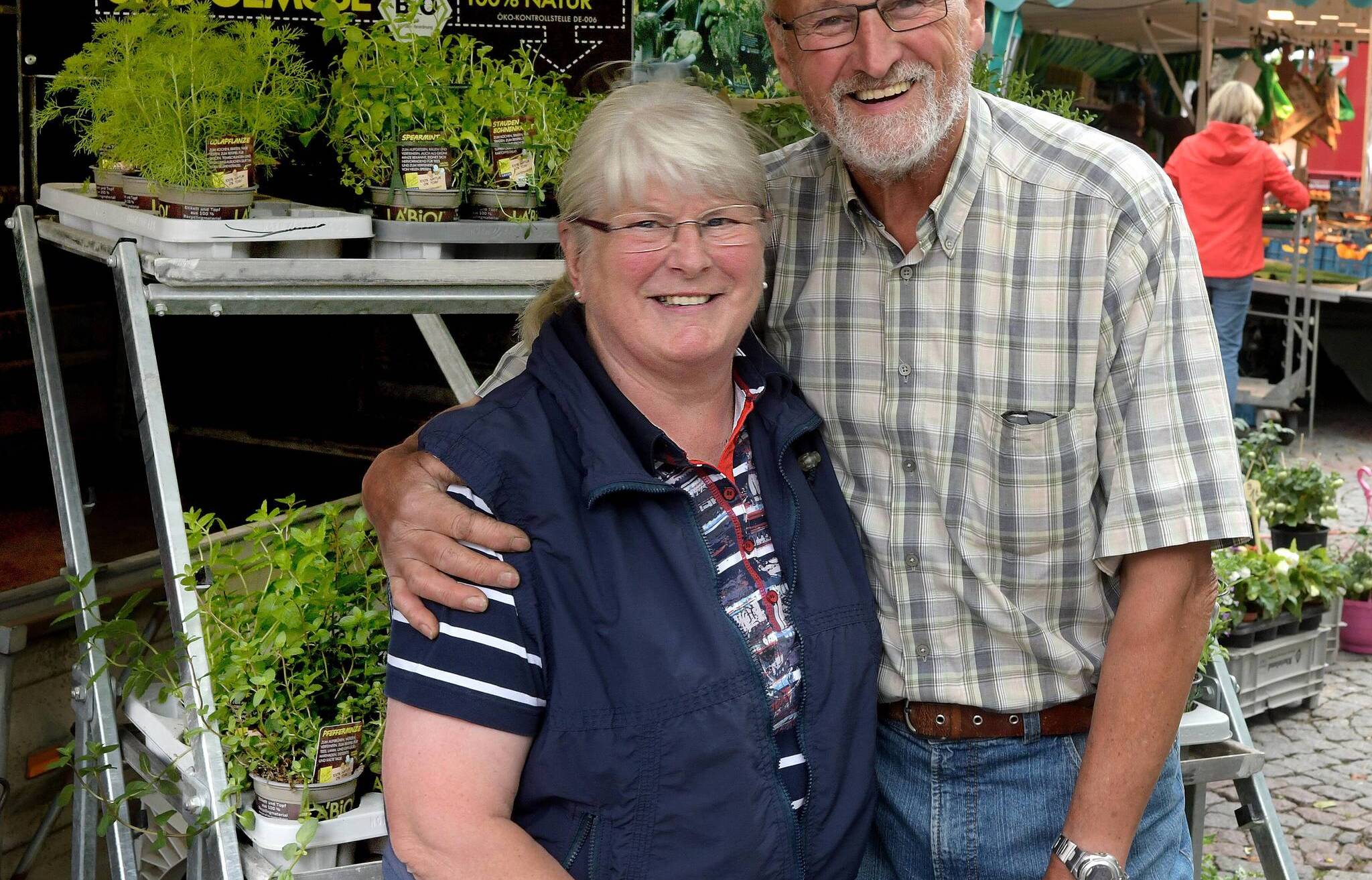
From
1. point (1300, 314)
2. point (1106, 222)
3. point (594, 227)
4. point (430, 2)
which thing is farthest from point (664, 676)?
point (1300, 314)

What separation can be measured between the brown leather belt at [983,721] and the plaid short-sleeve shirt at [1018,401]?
0.03 meters

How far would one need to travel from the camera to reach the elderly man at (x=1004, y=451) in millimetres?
1731

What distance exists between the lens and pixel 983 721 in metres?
1.89

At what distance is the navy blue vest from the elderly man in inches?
5.1

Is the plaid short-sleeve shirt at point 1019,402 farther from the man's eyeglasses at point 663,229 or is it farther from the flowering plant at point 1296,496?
the flowering plant at point 1296,496

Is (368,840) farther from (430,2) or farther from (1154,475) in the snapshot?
(430,2)

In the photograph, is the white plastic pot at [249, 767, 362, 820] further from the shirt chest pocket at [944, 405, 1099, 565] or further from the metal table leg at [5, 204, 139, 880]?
the shirt chest pocket at [944, 405, 1099, 565]

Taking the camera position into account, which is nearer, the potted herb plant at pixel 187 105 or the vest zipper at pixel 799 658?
the vest zipper at pixel 799 658

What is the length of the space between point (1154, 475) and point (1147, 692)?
31 cm

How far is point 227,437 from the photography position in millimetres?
3455

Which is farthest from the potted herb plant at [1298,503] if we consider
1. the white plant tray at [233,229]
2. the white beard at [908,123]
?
the white plant tray at [233,229]

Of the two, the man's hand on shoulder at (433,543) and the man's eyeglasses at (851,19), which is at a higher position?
the man's eyeglasses at (851,19)

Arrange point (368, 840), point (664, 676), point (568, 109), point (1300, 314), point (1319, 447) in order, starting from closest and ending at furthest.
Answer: point (664, 676) < point (368, 840) < point (568, 109) < point (1319, 447) < point (1300, 314)

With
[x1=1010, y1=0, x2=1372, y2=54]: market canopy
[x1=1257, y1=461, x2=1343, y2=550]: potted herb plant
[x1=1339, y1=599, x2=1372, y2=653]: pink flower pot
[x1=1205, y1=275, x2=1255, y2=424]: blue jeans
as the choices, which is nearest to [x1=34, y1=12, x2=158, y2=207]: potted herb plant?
[x1=1257, y1=461, x2=1343, y2=550]: potted herb plant
